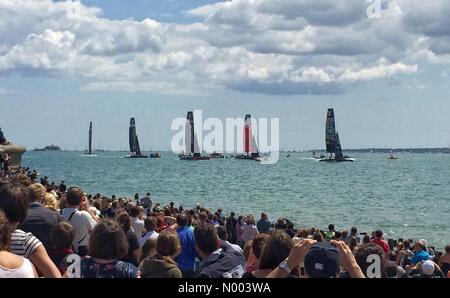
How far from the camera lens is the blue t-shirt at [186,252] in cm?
873

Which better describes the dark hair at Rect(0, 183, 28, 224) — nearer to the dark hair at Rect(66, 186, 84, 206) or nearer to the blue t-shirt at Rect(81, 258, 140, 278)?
the blue t-shirt at Rect(81, 258, 140, 278)

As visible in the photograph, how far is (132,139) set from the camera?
160875 mm

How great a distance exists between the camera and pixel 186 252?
8.88m

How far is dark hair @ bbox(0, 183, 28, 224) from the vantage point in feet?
18.9

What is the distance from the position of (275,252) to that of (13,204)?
2.29m

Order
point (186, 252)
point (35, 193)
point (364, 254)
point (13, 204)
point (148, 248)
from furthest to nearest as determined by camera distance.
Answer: point (186, 252) < point (35, 193) < point (148, 248) < point (13, 204) < point (364, 254)

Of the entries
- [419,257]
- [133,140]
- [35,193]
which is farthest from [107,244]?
[133,140]

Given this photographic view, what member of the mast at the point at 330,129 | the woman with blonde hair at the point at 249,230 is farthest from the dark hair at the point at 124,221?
the mast at the point at 330,129

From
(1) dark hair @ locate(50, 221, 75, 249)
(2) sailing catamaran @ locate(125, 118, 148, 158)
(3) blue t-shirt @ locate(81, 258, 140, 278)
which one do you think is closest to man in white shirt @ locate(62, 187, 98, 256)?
(1) dark hair @ locate(50, 221, 75, 249)

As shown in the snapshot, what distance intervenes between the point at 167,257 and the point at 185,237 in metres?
3.17

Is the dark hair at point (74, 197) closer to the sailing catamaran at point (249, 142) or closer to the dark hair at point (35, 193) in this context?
the dark hair at point (35, 193)

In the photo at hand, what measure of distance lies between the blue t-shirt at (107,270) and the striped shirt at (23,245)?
0.49 metres

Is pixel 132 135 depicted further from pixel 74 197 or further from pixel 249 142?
pixel 74 197

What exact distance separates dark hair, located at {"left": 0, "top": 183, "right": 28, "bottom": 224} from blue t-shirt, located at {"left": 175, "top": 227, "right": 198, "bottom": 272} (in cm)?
319
